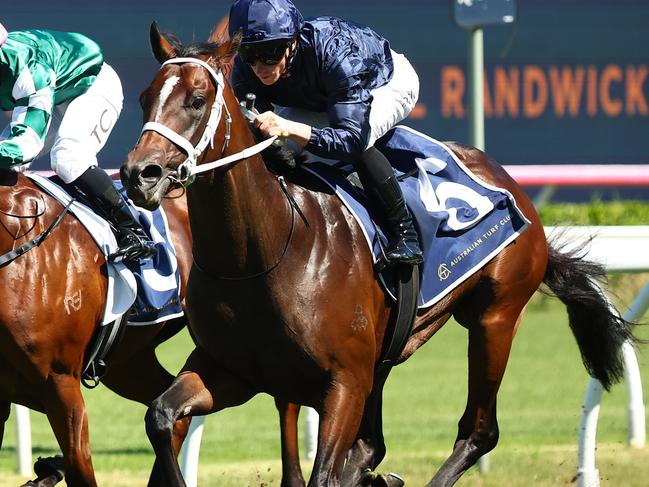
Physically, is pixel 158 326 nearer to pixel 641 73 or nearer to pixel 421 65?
pixel 421 65

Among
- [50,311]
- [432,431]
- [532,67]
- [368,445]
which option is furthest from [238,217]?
[532,67]

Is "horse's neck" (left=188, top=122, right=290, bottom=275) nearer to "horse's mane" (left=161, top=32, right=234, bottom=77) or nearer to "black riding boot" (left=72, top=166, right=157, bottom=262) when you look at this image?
"horse's mane" (left=161, top=32, right=234, bottom=77)

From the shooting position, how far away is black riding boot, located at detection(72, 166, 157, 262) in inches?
177

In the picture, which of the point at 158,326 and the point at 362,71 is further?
Answer: the point at 158,326

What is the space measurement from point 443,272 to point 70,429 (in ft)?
4.20

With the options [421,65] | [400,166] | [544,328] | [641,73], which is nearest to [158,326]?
[400,166]

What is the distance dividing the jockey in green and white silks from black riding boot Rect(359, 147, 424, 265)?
0.89 meters

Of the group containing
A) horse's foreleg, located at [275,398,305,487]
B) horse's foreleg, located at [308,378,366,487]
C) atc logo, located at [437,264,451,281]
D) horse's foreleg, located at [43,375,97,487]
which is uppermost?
atc logo, located at [437,264,451,281]

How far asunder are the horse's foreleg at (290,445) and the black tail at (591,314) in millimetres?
1069

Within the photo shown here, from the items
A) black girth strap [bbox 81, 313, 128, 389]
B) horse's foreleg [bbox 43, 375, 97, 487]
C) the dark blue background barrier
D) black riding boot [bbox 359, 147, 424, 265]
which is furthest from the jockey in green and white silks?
the dark blue background barrier

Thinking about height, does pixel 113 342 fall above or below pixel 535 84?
above

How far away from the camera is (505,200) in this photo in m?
4.57

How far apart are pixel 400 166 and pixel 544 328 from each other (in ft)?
20.6

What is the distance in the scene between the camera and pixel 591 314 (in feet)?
16.4
